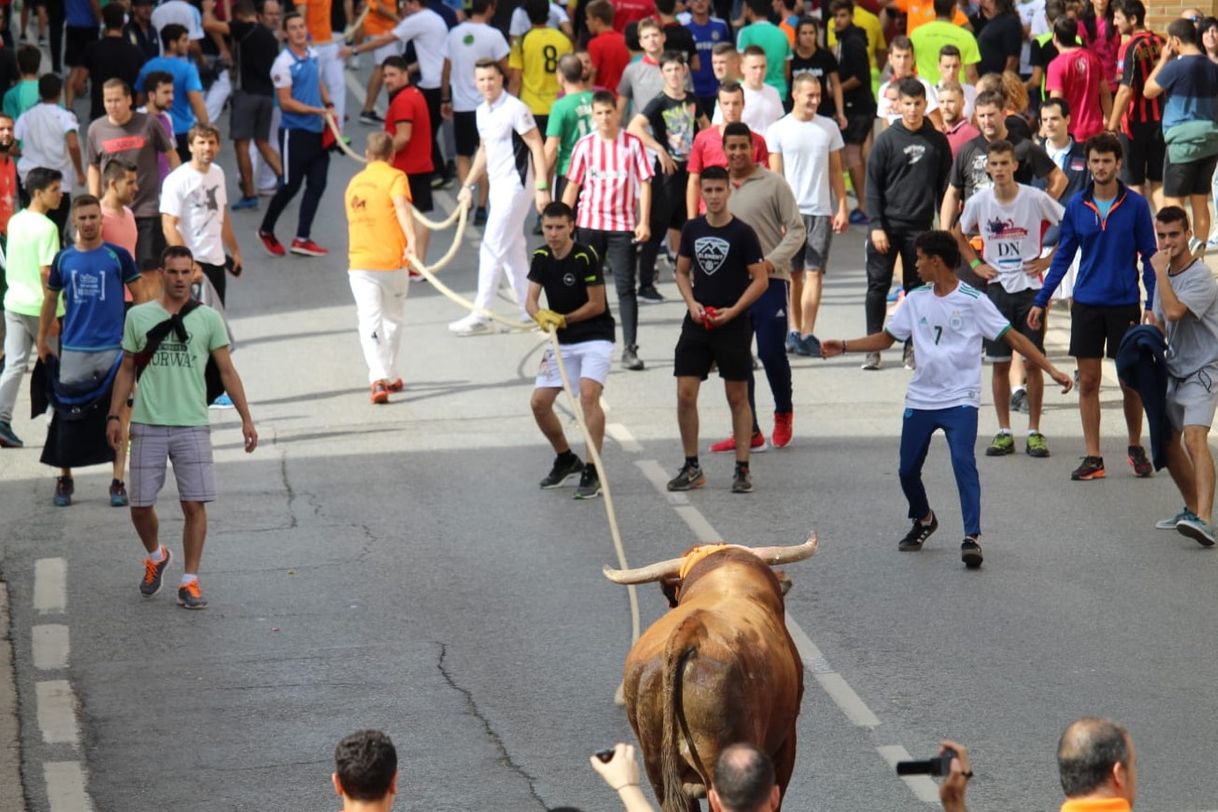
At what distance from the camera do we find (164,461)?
417 inches

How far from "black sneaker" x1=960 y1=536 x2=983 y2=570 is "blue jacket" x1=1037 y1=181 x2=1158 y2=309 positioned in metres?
2.45

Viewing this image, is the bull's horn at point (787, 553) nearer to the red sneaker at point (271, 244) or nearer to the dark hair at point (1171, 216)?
the dark hair at point (1171, 216)

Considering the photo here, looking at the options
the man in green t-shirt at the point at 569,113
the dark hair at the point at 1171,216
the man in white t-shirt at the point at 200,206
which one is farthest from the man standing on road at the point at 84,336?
the dark hair at the point at 1171,216

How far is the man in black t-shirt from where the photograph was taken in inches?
488

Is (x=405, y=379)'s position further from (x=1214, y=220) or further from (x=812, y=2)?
(x=812, y=2)

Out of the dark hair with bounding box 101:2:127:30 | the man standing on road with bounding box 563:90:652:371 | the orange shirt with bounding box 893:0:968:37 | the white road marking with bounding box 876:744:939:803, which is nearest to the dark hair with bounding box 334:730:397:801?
the white road marking with bounding box 876:744:939:803

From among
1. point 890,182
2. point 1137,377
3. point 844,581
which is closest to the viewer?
point 844,581

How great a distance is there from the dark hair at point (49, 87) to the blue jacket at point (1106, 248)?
10205 millimetres

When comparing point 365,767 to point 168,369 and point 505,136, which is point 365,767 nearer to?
point 168,369

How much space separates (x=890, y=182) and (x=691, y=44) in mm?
5304

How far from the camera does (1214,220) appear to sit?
2002cm

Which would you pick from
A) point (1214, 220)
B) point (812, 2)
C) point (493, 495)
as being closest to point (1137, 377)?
point (493, 495)

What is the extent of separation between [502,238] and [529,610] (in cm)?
685

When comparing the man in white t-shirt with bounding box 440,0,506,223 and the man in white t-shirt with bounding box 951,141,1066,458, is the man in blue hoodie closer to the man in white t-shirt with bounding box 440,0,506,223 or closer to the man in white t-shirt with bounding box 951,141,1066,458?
the man in white t-shirt with bounding box 951,141,1066,458
